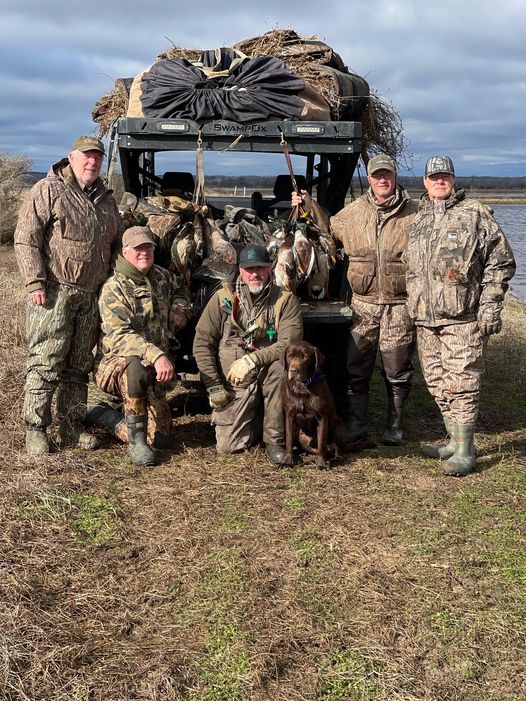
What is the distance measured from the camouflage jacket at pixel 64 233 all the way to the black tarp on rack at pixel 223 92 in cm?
104

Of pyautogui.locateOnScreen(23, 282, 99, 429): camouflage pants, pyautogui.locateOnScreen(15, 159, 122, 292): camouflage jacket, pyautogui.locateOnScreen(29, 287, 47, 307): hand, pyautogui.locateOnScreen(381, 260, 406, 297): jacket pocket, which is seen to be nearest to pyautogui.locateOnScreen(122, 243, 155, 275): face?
pyautogui.locateOnScreen(15, 159, 122, 292): camouflage jacket

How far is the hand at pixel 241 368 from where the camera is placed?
536 cm

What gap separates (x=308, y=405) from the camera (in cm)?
522

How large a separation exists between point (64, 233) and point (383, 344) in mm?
2496

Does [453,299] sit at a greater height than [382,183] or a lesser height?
lesser

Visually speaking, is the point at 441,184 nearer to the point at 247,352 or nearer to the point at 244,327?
the point at 244,327

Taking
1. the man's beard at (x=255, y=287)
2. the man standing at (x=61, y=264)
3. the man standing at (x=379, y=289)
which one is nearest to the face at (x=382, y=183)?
the man standing at (x=379, y=289)

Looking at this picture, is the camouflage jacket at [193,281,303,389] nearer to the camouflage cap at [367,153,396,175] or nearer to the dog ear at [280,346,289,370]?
the dog ear at [280,346,289,370]

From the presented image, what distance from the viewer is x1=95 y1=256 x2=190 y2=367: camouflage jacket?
5332 millimetres

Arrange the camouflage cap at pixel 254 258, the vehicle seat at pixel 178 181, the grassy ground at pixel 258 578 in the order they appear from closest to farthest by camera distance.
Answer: the grassy ground at pixel 258 578
the camouflage cap at pixel 254 258
the vehicle seat at pixel 178 181

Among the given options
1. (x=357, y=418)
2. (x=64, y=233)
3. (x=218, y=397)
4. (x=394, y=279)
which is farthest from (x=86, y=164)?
(x=357, y=418)

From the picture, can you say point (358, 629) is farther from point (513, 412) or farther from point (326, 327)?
point (513, 412)

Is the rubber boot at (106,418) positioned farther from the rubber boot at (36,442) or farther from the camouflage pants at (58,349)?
the rubber boot at (36,442)

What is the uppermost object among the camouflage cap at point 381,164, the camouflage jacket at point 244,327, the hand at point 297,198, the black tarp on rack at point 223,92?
the black tarp on rack at point 223,92
